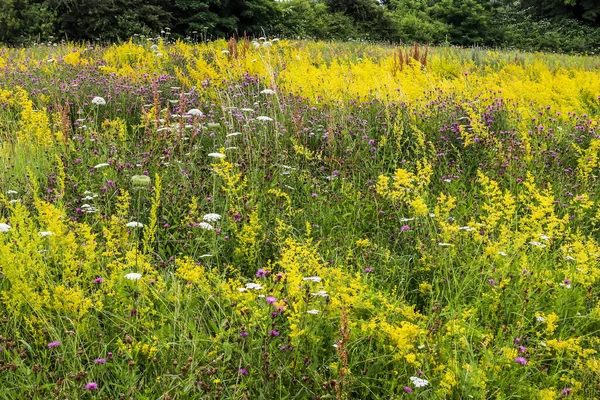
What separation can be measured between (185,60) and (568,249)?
6.67 metres

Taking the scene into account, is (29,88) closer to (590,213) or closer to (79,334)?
(79,334)

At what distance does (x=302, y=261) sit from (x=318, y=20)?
1765 cm

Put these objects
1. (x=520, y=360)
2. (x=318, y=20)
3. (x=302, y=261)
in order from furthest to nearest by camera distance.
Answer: (x=318, y=20), (x=302, y=261), (x=520, y=360)

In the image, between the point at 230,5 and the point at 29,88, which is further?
the point at 230,5

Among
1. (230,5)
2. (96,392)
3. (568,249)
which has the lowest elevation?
(96,392)

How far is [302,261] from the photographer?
251cm

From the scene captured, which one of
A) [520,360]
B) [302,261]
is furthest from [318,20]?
[520,360]

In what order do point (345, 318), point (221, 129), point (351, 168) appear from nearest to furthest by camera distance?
point (345, 318) < point (351, 168) < point (221, 129)

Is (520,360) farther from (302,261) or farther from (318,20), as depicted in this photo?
(318,20)

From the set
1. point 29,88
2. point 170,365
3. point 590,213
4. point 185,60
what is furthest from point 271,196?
point 185,60

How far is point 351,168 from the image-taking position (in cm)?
398

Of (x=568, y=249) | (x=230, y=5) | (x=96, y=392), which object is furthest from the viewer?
(x=230, y=5)

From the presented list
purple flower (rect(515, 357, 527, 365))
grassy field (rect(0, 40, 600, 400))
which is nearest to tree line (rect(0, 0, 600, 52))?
grassy field (rect(0, 40, 600, 400))

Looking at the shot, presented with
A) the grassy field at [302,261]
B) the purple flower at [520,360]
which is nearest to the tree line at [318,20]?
the grassy field at [302,261]
